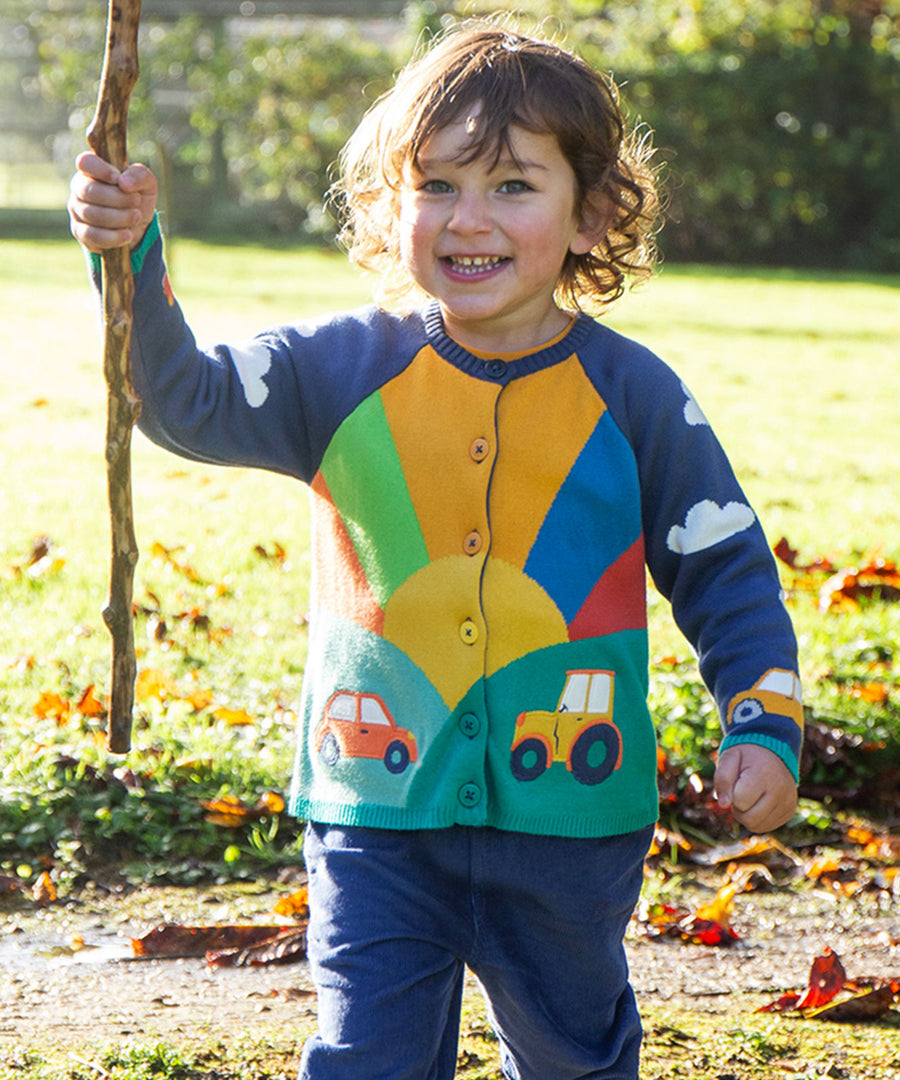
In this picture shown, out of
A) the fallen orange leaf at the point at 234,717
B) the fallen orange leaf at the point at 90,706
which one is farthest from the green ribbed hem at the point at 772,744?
the fallen orange leaf at the point at 90,706

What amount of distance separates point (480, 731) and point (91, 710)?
74.0 inches

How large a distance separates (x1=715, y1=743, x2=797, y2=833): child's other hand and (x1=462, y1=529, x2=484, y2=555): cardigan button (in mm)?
422

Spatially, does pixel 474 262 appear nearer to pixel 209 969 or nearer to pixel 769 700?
pixel 769 700

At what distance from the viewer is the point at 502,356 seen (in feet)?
6.89

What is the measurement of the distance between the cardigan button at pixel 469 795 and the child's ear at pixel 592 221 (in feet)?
2.65

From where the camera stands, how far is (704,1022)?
2.58m

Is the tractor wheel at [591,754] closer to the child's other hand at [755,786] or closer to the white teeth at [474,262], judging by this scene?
the child's other hand at [755,786]

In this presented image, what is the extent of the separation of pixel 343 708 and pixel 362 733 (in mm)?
46

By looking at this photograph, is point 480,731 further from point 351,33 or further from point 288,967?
point 351,33

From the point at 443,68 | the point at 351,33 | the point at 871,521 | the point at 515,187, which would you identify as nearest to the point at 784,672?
the point at 515,187

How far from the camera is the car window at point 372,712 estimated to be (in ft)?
6.63

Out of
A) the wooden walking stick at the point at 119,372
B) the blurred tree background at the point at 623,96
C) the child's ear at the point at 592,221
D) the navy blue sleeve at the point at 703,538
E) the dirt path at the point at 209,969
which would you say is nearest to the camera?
the wooden walking stick at the point at 119,372

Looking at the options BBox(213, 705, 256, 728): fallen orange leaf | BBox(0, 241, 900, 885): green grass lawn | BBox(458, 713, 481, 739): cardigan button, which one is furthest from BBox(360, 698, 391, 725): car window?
BBox(213, 705, 256, 728): fallen orange leaf

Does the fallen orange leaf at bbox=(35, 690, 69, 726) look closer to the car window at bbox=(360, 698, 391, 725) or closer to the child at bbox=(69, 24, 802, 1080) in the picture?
the child at bbox=(69, 24, 802, 1080)
